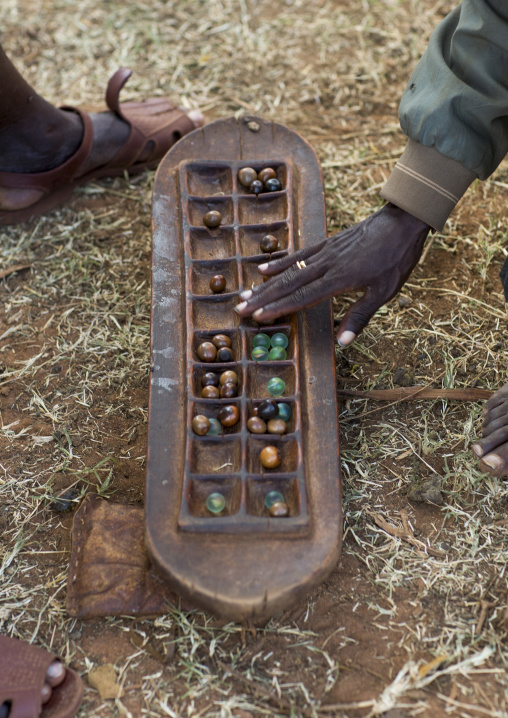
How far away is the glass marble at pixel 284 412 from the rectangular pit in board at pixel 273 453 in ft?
0.29

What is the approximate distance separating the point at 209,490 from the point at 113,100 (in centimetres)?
216

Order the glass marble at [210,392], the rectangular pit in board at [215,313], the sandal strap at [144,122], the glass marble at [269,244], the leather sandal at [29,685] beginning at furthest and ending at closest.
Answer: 1. the sandal strap at [144,122]
2. the glass marble at [269,244]
3. the rectangular pit in board at [215,313]
4. the glass marble at [210,392]
5. the leather sandal at [29,685]

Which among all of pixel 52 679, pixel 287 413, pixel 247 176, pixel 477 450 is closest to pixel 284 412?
pixel 287 413

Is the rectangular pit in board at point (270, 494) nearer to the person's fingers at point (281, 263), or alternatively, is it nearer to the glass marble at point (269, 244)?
the person's fingers at point (281, 263)

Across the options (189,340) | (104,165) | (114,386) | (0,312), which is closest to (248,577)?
(189,340)

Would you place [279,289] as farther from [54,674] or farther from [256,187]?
[54,674]

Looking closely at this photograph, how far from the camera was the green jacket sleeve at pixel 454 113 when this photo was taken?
2.25 metres

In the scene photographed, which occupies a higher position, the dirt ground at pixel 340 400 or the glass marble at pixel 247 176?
the glass marble at pixel 247 176

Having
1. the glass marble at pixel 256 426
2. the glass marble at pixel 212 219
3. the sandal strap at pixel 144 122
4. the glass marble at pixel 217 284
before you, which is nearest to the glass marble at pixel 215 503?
the glass marble at pixel 256 426

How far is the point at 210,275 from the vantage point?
2.69 metres

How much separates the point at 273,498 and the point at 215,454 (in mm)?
246

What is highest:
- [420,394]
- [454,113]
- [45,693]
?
[454,113]

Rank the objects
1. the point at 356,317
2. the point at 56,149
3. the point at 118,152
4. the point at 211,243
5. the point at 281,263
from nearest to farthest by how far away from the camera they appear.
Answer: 1. the point at 356,317
2. the point at 281,263
3. the point at 211,243
4. the point at 56,149
5. the point at 118,152

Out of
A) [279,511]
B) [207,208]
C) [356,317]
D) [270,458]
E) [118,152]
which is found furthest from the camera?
[118,152]
